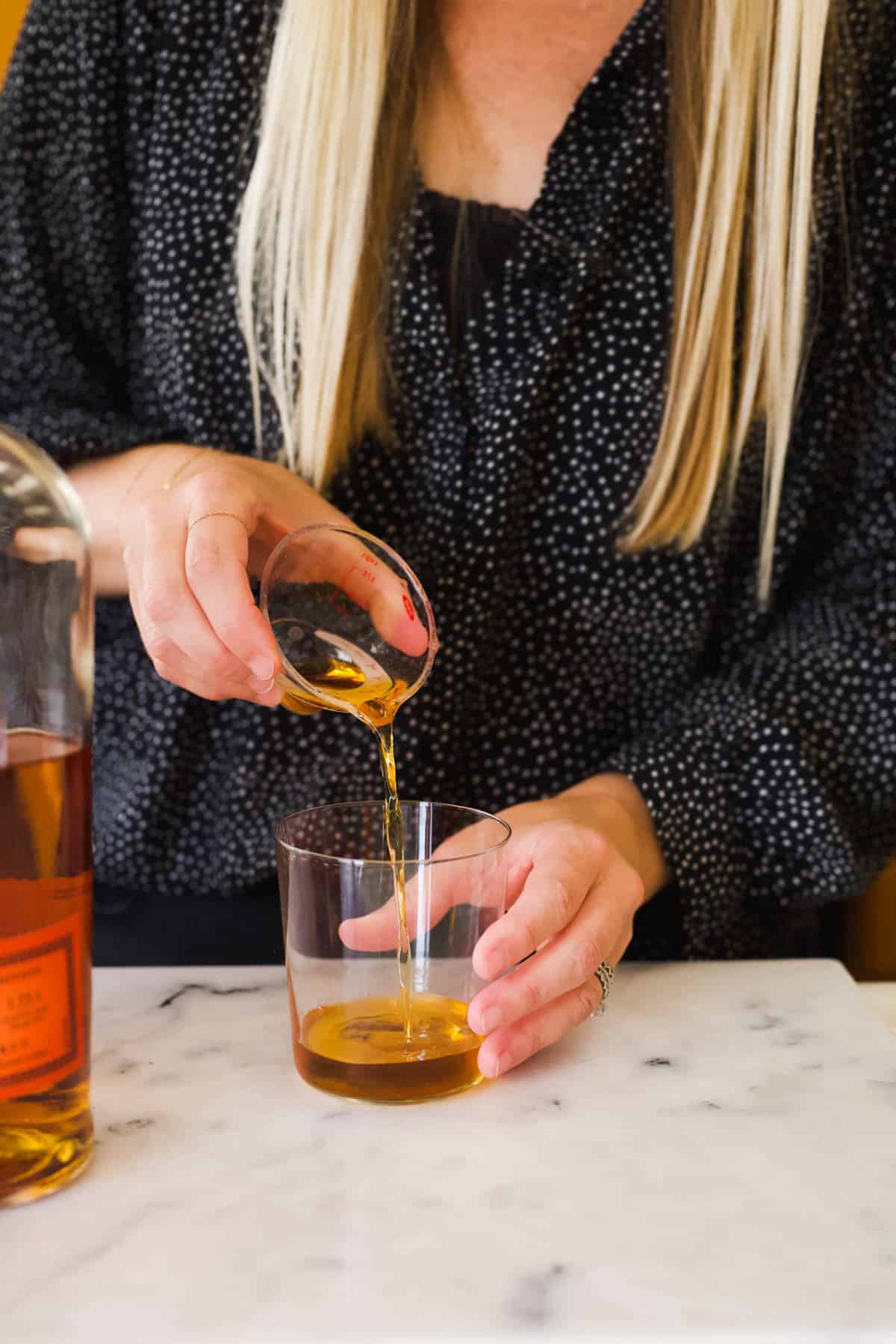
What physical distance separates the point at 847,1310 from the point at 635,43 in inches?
35.7

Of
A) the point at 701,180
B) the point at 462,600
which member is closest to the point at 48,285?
the point at 462,600

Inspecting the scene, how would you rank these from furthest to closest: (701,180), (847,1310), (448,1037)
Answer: (701,180) < (448,1037) < (847,1310)

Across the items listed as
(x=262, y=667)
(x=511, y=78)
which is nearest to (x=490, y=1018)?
(x=262, y=667)

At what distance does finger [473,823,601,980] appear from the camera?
2.08ft

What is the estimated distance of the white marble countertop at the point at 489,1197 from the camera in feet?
1.53

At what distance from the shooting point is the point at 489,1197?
54cm

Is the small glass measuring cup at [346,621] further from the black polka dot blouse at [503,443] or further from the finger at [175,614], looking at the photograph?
the black polka dot blouse at [503,443]

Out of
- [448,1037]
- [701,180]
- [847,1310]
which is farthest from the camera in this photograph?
[701,180]

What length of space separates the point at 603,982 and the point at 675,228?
0.61 metres

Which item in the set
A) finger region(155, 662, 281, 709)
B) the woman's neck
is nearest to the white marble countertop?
finger region(155, 662, 281, 709)

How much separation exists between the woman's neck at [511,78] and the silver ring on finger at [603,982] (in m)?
0.65

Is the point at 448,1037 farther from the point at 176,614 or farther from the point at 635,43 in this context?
the point at 635,43

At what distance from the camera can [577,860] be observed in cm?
71

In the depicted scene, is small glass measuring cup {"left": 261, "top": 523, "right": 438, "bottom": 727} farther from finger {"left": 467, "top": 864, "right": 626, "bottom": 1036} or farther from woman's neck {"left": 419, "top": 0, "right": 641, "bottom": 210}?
woman's neck {"left": 419, "top": 0, "right": 641, "bottom": 210}
